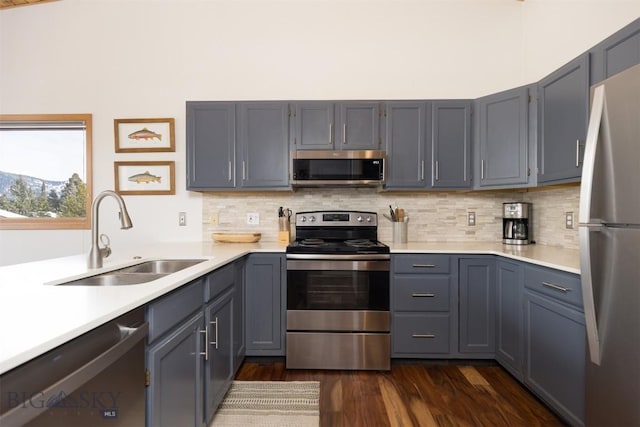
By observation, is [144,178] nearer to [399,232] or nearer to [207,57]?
[207,57]

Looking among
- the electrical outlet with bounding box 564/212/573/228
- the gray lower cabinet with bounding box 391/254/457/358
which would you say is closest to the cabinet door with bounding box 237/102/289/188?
the gray lower cabinet with bounding box 391/254/457/358

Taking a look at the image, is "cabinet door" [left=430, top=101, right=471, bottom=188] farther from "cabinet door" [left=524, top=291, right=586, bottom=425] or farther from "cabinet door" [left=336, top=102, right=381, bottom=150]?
"cabinet door" [left=524, top=291, right=586, bottom=425]

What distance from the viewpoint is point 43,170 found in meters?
3.24

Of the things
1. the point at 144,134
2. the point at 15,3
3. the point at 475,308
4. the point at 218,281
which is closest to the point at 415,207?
the point at 475,308

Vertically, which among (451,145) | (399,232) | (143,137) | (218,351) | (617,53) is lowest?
(218,351)

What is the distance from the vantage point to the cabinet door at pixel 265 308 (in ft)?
8.37

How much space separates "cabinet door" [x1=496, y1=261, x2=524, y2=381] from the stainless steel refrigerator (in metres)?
0.73

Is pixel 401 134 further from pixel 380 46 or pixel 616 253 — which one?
pixel 616 253

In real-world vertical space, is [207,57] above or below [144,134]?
above

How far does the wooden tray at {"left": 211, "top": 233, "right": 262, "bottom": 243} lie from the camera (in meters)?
2.91

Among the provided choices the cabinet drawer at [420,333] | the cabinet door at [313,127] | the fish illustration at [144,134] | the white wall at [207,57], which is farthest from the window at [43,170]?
the cabinet drawer at [420,333]

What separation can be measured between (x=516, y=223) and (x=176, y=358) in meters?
2.72

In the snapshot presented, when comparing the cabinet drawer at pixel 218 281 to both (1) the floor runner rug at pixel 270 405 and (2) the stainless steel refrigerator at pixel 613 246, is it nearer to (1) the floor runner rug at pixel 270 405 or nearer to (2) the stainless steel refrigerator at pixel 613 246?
(1) the floor runner rug at pixel 270 405

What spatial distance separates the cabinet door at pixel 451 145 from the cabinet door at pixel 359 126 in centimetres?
49
